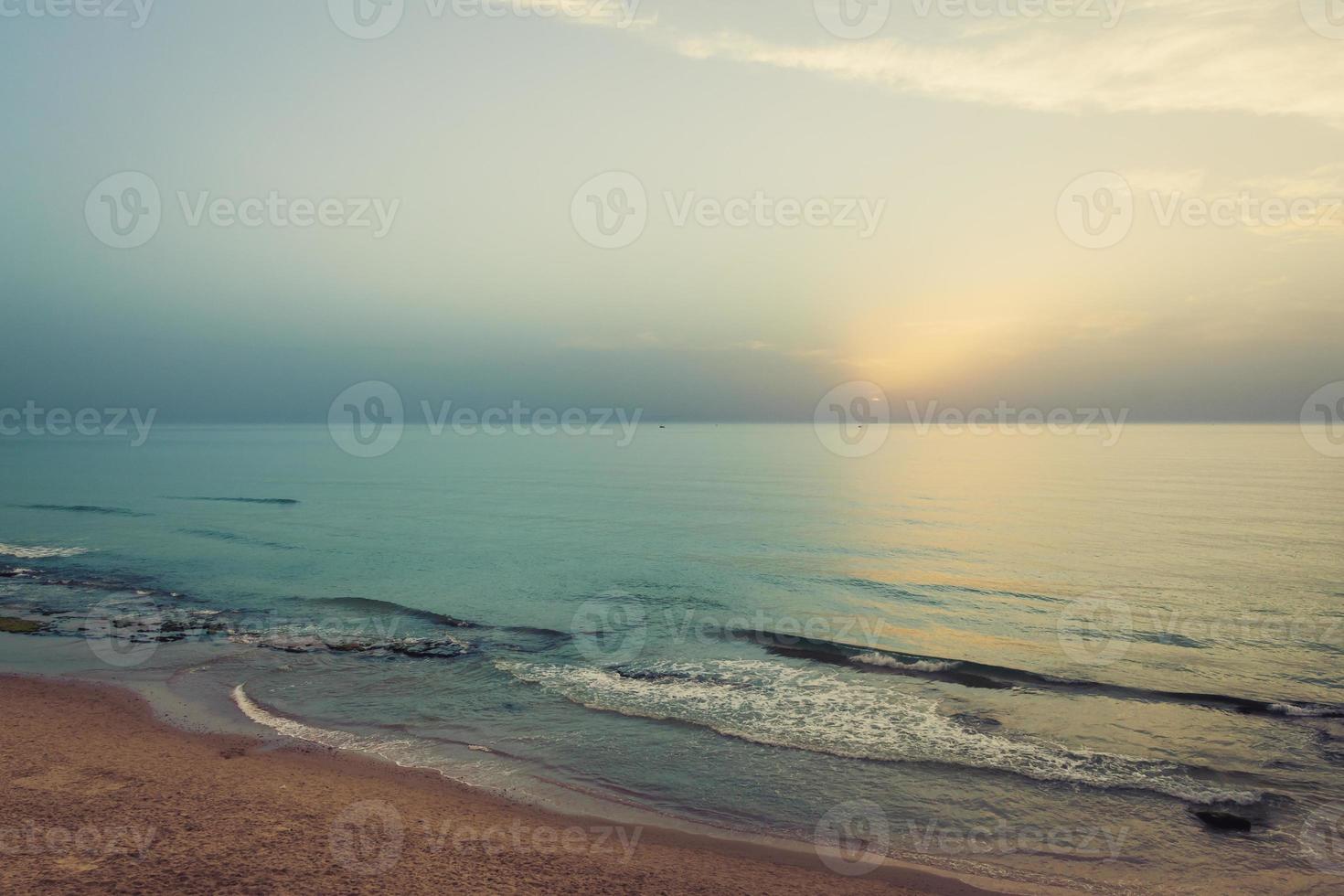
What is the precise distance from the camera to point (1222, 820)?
12.6 meters

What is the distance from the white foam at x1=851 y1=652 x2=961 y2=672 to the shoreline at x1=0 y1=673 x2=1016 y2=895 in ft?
35.4

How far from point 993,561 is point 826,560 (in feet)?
27.7

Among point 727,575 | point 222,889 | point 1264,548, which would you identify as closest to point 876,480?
point 1264,548

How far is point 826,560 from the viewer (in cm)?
3747

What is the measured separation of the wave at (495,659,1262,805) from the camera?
47.5 ft

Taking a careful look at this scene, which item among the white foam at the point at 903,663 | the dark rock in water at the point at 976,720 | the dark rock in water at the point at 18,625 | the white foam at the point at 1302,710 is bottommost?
the dark rock in water at the point at 18,625

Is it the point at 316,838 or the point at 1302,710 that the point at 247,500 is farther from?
the point at 1302,710

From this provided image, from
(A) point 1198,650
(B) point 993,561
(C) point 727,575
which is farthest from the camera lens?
(B) point 993,561

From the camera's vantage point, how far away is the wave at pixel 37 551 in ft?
126

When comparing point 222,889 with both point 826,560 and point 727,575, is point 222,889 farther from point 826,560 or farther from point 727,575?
point 826,560

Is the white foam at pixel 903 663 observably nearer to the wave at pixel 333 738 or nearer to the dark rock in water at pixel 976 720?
the dark rock in water at pixel 976 720

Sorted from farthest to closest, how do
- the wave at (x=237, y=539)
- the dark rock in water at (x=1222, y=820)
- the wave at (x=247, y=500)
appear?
the wave at (x=247, y=500), the wave at (x=237, y=539), the dark rock in water at (x=1222, y=820)

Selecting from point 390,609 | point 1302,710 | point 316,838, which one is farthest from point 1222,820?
point 390,609

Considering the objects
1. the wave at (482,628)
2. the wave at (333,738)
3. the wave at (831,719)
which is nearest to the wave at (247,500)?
the wave at (482,628)
